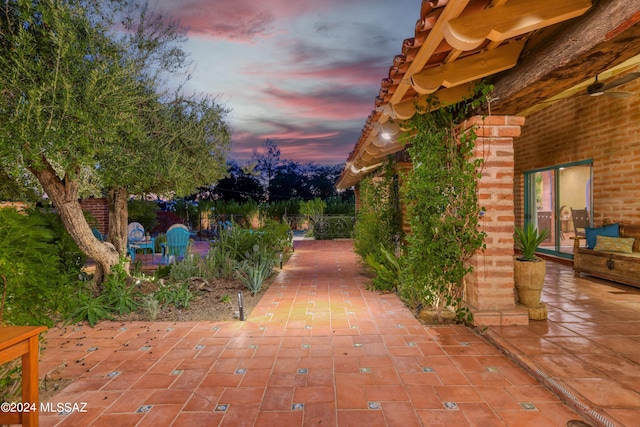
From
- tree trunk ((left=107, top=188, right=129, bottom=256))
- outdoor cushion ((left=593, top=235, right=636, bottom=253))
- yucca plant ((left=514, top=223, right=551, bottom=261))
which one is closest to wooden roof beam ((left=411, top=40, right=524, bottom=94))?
yucca plant ((left=514, top=223, right=551, bottom=261))

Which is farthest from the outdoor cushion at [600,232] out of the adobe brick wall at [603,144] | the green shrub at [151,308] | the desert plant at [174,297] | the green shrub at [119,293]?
the green shrub at [119,293]

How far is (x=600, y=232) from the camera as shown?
6.41 m

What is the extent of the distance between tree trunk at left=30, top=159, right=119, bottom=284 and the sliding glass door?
8667 millimetres

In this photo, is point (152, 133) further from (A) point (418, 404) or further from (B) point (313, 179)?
(B) point (313, 179)

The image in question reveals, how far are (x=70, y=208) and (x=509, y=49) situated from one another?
17.3 feet

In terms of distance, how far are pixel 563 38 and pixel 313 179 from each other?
40.1 meters

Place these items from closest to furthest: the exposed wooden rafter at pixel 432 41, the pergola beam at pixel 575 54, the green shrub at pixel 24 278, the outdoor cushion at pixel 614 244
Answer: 1. the exposed wooden rafter at pixel 432 41
2. the pergola beam at pixel 575 54
3. the green shrub at pixel 24 278
4. the outdoor cushion at pixel 614 244

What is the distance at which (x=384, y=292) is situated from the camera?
5.57 meters

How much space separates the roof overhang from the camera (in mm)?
2262

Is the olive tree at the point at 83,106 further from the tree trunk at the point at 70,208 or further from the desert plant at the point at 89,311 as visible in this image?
the desert plant at the point at 89,311

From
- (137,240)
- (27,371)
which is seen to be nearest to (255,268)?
(27,371)

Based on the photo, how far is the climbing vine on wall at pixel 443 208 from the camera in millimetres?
3885

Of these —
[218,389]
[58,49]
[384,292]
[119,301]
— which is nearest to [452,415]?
[218,389]

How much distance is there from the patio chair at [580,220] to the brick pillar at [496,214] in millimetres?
4939
